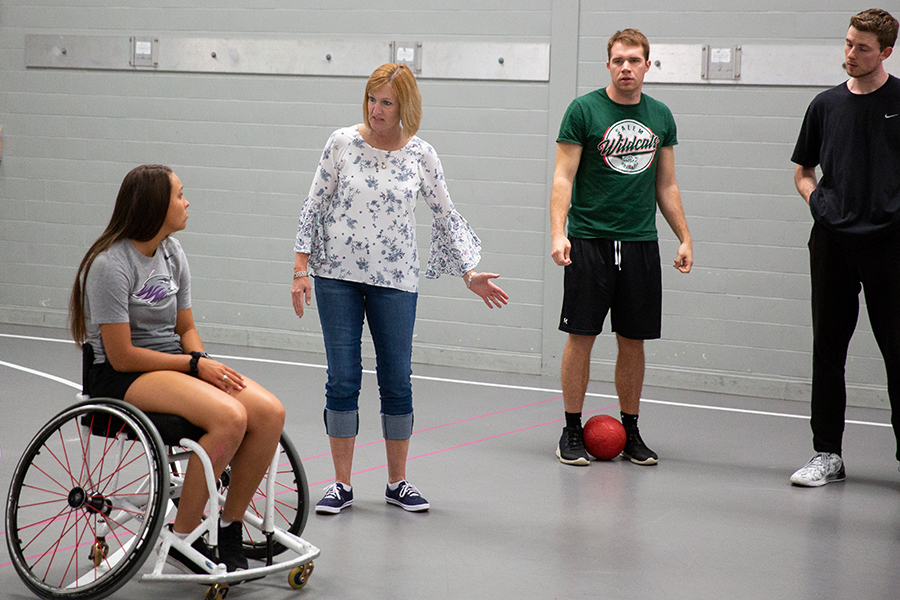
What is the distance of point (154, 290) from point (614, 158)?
6.03 feet

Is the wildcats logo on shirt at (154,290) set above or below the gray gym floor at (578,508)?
above

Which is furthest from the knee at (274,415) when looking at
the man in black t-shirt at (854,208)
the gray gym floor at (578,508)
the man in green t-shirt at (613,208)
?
the man in black t-shirt at (854,208)

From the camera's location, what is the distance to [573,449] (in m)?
3.65

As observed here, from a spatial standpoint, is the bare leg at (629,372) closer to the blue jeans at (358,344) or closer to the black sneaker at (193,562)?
the blue jeans at (358,344)

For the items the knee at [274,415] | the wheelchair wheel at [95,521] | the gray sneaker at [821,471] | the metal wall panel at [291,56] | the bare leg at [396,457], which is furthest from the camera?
the metal wall panel at [291,56]

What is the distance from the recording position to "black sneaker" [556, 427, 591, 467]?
362cm

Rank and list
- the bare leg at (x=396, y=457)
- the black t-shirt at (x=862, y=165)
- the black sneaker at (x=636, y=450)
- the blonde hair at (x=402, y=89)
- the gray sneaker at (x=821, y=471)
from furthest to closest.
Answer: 1. the black sneaker at (x=636, y=450)
2. the gray sneaker at (x=821, y=471)
3. the black t-shirt at (x=862, y=165)
4. the bare leg at (x=396, y=457)
5. the blonde hair at (x=402, y=89)

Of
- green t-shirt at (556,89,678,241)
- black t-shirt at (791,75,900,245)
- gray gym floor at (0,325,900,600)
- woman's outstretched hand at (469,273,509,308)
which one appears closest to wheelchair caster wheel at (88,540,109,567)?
gray gym floor at (0,325,900,600)

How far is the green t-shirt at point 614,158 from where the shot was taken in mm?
3537

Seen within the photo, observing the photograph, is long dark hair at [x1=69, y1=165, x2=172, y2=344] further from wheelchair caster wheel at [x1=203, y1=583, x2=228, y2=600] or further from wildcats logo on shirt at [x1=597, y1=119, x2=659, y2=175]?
wildcats logo on shirt at [x1=597, y1=119, x2=659, y2=175]

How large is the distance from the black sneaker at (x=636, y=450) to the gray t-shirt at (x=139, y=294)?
6.20ft

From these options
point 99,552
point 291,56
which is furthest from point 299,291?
point 291,56

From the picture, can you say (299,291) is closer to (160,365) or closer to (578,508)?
(160,365)

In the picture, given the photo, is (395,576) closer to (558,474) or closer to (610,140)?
(558,474)
